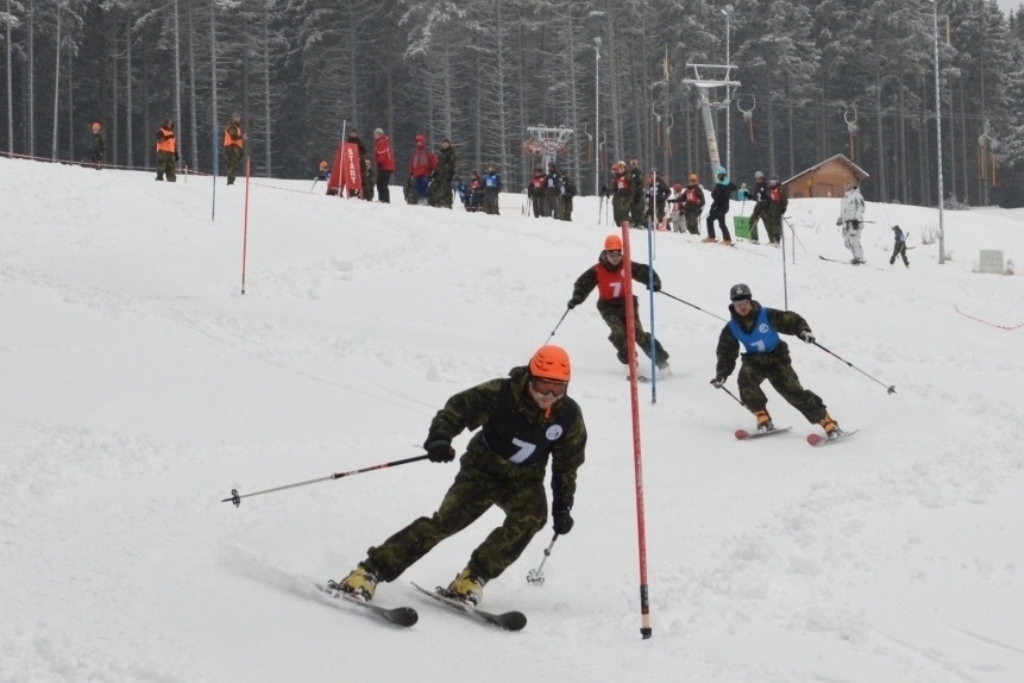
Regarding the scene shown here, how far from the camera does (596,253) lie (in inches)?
758

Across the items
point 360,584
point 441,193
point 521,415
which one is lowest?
point 360,584

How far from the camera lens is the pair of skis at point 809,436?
31.3 feet

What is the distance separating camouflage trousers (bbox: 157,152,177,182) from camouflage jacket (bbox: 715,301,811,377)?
1561 centimetres

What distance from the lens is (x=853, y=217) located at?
22.5m

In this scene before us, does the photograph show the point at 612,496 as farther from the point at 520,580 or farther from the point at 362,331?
the point at 362,331

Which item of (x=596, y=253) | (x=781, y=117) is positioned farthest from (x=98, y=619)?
(x=781, y=117)

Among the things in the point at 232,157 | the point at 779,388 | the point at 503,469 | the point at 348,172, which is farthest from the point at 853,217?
the point at 503,469

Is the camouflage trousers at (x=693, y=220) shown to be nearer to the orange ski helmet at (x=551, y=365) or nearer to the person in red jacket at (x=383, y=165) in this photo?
the person in red jacket at (x=383, y=165)

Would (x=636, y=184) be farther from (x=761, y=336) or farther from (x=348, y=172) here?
(x=761, y=336)

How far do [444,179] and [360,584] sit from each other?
19.4m

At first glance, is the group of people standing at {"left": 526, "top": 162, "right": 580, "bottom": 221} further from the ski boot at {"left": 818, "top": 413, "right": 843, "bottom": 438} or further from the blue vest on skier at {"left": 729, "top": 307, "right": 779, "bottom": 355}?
the ski boot at {"left": 818, "top": 413, "right": 843, "bottom": 438}

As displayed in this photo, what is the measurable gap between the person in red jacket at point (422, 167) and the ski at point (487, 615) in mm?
19671

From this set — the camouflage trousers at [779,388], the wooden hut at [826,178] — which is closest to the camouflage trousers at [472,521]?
the camouflage trousers at [779,388]

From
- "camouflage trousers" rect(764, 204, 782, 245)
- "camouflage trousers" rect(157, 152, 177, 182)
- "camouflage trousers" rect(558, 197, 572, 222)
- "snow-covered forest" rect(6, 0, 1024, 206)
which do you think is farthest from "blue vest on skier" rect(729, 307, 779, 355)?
"snow-covered forest" rect(6, 0, 1024, 206)
